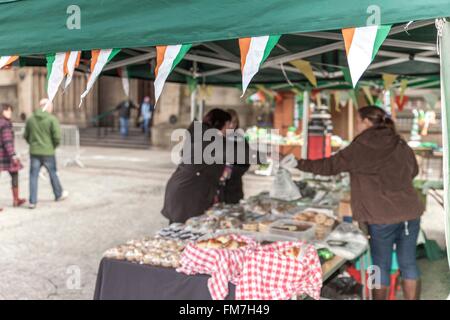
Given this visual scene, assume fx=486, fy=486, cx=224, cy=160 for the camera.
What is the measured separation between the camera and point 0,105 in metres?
7.84

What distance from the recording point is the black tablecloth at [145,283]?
3180mm

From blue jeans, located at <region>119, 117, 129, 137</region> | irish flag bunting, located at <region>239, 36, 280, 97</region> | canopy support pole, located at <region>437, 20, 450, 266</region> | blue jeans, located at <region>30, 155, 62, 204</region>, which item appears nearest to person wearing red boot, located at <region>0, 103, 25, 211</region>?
blue jeans, located at <region>30, 155, 62, 204</region>

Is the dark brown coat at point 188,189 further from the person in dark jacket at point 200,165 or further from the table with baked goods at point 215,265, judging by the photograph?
the table with baked goods at point 215,265

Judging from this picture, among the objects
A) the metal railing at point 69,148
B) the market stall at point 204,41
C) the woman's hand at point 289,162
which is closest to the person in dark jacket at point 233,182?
the woman's hand at point 289,162

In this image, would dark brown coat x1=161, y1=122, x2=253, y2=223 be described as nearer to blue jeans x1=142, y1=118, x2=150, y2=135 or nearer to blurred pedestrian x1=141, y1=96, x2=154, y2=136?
blurred pedestrian x1=141, y1=96, x2=154, y2=136

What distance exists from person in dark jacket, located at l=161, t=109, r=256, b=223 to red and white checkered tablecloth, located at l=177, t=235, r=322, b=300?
1.58 m

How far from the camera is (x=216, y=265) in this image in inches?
125

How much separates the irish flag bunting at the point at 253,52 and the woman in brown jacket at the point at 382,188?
1846mm

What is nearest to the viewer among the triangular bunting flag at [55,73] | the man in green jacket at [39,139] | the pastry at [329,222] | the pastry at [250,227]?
the triangular bunting flag at [55,73]

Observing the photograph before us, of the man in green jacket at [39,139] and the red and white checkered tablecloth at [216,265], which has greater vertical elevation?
the man in green jacket at [39,139]
